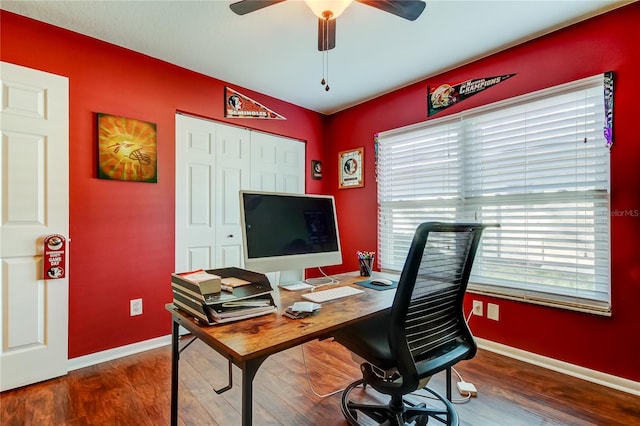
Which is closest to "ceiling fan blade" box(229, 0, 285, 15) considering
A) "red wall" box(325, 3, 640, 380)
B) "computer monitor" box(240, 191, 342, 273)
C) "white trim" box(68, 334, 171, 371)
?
"computer monitor" box(240, 191, 342, 273)

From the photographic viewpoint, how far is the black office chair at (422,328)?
3.71 feet

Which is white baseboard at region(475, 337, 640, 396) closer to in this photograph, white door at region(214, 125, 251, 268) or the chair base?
the chair base

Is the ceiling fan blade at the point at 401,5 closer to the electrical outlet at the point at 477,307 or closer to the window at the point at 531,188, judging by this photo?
the window at the point at 531,188

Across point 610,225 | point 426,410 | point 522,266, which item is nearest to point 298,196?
point 426,410

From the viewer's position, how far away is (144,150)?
252 centimetres

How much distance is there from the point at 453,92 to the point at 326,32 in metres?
1.51

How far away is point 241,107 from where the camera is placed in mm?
3131

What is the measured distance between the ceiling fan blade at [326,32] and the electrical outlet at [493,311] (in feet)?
7.57

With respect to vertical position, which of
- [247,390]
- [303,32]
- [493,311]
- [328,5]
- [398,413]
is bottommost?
[398,413]

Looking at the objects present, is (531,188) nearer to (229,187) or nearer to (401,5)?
(401,5)

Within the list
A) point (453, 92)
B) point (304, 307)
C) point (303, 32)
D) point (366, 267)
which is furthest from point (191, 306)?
point (453, 92)

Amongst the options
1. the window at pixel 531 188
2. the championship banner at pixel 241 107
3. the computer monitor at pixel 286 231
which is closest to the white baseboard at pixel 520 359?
the window at pixel 531 188

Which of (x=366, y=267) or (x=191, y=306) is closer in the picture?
(x=191, y=306)

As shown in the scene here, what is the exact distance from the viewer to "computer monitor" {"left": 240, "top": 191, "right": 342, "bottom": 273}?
147 centimetres
